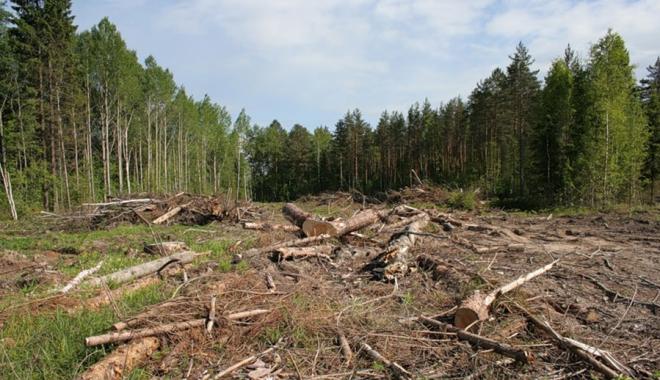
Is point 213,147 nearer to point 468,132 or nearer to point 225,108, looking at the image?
point 225,108

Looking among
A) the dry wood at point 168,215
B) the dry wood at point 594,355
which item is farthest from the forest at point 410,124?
the dry wood at point 594,355

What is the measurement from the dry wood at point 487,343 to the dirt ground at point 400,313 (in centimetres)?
6

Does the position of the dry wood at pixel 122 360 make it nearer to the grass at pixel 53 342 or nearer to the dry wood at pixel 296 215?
the grass at pixel 53 342

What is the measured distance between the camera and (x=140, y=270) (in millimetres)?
7242

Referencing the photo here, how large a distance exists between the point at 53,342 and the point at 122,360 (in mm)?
1148

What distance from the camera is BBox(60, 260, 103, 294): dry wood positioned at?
6220 mm

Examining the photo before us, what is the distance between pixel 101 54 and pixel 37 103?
7.29 meters

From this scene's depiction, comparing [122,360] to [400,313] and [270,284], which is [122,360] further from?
[400,313]

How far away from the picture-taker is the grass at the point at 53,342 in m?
3.76

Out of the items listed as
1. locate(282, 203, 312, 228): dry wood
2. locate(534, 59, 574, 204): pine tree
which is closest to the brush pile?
locate(282, 203, 312, 228): dry wood

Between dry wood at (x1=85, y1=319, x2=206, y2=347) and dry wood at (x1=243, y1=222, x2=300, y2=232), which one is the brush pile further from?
dry wood at (x1=243, y1=222, x2=300, y2=232)

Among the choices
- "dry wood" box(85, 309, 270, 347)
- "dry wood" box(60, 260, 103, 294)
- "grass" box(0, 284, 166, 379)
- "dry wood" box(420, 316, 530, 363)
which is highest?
"dry wood" box(85, 309, 270, 347)

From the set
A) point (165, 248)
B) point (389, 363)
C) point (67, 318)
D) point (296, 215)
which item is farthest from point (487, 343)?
point (296, 215)

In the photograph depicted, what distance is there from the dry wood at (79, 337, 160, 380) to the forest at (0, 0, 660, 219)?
13.5 metres
